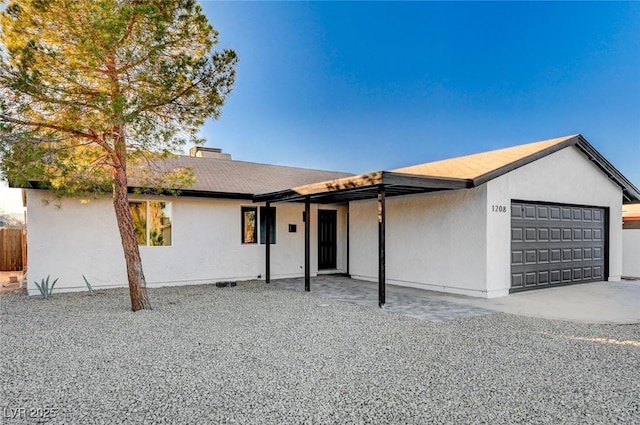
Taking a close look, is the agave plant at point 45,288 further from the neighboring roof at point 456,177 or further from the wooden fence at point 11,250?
the wooden fence at point 11,250

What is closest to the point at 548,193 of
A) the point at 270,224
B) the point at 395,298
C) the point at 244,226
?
the point at 395,298

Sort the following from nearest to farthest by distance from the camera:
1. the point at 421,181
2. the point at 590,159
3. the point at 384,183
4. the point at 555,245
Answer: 1. the point at 384,183
2. the point at 421,181
3. the point at 555,245
4. the point at 590,159

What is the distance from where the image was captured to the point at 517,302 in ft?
27.1

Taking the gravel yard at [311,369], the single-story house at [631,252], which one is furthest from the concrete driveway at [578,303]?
the single-story house at [631,252]

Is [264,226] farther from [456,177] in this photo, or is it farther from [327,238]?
[456,177]

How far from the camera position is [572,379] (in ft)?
13.1

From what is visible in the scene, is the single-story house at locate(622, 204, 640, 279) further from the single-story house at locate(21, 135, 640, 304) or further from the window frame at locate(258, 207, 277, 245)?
the window frame at locate(258, 207, 277, 245)

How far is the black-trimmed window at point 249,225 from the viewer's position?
12.1 meters

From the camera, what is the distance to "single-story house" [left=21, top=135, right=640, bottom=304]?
899 cm

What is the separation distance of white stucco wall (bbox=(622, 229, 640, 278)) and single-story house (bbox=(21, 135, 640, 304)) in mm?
1412

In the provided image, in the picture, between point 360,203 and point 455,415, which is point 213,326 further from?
point 360,203

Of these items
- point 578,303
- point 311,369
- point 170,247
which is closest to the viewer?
point 311,369

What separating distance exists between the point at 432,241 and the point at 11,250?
1632cm

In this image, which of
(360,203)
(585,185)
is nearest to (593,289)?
(585,185)
